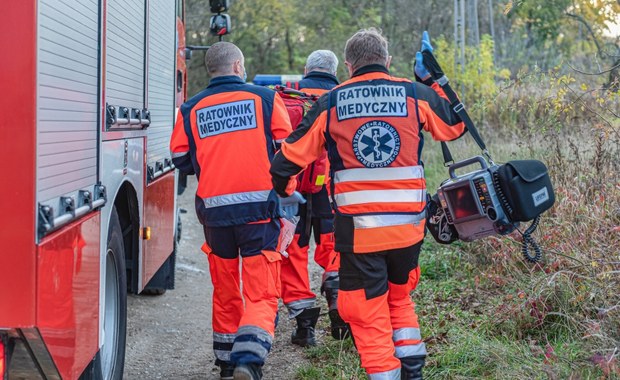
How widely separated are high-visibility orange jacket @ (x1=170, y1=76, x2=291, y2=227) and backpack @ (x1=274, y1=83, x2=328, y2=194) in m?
0.85

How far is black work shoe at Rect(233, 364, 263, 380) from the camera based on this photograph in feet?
15.0

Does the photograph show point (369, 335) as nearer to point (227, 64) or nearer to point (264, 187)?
point (264, 187)

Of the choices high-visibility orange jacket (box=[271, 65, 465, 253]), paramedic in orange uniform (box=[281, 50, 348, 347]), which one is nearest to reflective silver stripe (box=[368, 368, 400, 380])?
high-visibility orange jacket (box=[271, 65, 465, 253])

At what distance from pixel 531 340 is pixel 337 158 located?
1.77 m

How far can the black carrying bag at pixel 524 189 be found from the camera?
13.4ft

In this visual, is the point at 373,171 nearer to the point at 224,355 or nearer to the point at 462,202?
the point at 462,202

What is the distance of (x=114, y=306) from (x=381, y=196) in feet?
5.60

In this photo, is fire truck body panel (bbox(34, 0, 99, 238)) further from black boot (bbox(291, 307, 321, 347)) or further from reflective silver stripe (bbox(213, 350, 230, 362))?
black boot (bbox(291, 307, 321, 347))

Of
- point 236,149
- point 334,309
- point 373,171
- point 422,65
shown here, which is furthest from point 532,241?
point 334,309

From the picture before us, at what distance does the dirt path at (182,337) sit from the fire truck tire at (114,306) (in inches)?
27.9

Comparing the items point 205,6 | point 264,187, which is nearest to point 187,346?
point 264,187

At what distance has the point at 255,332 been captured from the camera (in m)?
4.77

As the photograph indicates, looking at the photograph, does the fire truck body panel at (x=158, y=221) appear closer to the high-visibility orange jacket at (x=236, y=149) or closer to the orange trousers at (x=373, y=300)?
the high-visibility orange jacket at (x=236, y=149)

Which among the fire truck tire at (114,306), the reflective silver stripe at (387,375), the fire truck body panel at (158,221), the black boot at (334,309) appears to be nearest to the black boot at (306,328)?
the black boot at (334,309)
